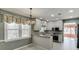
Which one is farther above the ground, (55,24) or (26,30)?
(55,24)

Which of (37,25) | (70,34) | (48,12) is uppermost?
(48,12)

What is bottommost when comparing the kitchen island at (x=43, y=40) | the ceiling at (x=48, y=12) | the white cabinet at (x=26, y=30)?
the kitchen island at (x=43, y=40)

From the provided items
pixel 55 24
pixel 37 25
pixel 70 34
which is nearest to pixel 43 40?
pixel 37 25

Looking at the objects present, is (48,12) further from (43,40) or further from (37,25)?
(43,40)

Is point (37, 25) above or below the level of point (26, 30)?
above

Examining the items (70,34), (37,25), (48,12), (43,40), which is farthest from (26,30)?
(70,34)

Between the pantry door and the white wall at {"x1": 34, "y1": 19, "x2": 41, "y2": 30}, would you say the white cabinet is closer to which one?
the white wall at {"x1": 34, "y1": 19, "x2": 41, "y2": 30}

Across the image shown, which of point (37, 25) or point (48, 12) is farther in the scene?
point (37, 25)

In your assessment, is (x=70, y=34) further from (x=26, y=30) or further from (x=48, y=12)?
(x=26, y=30)

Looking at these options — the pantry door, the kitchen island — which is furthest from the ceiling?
the kitchen island

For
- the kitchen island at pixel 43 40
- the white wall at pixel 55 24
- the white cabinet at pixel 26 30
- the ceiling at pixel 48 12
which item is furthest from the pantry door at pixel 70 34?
the white cabinet at pixel 26 30

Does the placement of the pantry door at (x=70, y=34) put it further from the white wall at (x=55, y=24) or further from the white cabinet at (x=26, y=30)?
the white cabinet at (x=26, y=30)

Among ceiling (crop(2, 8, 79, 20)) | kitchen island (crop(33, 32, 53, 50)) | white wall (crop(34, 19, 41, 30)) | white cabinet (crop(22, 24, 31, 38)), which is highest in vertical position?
ceiling (crop(2, 8, 79, 20))
